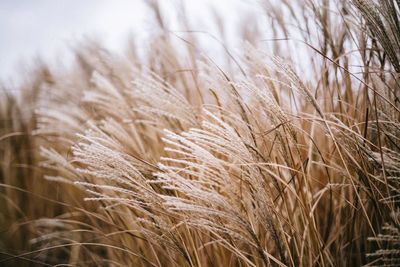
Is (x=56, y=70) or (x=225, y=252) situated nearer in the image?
(x=225, y=252)

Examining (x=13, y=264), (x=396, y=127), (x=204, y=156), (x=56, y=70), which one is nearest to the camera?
(x=204, y=156)

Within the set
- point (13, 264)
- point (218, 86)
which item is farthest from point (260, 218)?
point (13, 264)

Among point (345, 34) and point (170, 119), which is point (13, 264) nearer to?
point (170, 119)

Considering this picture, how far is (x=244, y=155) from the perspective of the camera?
2.57 ft

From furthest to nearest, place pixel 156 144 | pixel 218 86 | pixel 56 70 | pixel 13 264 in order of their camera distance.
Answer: pixel 56 70
pixel 13 264
pixel 156 144
pixel 218 86

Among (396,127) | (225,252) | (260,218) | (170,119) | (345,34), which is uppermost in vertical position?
(345,34)

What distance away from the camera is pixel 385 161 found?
840 mm

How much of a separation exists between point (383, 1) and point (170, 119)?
0.78 metres

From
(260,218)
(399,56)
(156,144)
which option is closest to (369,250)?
(260,218)

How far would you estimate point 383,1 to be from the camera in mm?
824

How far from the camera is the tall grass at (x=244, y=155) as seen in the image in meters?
0.82

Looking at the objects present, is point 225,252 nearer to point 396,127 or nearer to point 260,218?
point 260,218

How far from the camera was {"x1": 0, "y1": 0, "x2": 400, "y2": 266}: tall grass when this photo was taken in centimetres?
82

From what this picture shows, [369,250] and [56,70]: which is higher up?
[56,70]
